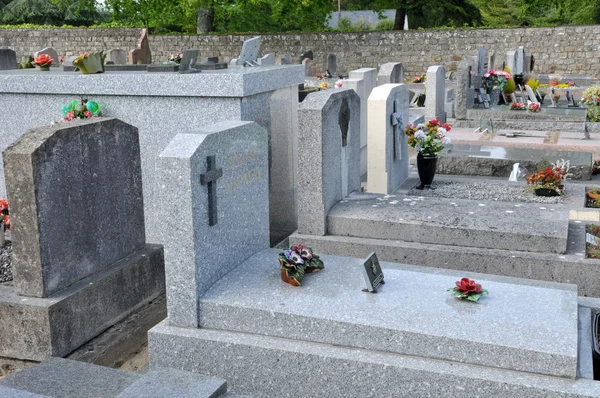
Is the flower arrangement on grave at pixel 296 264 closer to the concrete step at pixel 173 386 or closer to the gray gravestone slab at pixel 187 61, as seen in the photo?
the concrete step at pixel 173 386

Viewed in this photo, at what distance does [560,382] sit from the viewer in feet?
11.3

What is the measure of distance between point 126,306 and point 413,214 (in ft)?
7.86

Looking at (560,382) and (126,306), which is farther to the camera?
(126,306)

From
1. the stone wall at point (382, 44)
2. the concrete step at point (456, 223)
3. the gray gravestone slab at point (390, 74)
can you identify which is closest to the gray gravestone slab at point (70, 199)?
the concrete step at point (456, 223)

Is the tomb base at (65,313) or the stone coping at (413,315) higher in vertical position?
the stone coping at (413,315)

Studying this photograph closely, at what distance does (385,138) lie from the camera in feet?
23.8

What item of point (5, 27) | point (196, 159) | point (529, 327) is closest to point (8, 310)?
point (196, 159)

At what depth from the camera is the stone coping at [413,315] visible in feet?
11.7

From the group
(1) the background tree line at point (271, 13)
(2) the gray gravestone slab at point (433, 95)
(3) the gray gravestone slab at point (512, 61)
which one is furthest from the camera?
(1) the background tree line at point (271, 13)

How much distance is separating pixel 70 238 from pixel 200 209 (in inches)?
44.6

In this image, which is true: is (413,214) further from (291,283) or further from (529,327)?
(529,327)

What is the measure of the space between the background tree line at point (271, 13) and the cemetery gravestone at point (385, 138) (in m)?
18.8

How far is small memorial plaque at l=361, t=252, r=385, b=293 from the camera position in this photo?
4.09 m

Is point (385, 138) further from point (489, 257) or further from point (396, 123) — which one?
point (489, 257)
